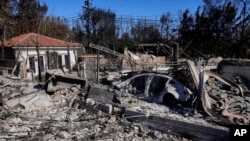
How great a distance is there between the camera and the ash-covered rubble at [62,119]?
22.8ft

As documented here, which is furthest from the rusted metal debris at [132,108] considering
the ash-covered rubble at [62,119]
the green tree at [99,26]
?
the green tree at [99,26]

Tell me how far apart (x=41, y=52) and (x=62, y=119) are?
49.0 ft

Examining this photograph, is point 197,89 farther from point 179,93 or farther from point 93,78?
point 93,78

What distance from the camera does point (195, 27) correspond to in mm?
29859

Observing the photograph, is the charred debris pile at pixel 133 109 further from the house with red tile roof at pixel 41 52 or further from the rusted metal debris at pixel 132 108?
the house with red tile roof at pixel 41 52

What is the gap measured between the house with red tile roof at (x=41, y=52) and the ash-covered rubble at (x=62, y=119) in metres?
8.43

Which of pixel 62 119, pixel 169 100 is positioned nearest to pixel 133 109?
pixel 169 100

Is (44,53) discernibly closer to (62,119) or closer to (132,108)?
(62,119)

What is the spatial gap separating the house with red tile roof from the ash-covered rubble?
8.43 metres

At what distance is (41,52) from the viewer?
2186cm

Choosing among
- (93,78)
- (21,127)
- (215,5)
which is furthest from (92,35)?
(21,127)

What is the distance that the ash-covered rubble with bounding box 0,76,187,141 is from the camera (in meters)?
6.96

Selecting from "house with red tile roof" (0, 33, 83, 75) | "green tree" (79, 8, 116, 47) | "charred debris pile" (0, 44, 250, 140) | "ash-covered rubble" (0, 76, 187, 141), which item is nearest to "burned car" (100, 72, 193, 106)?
"charred debris pile" (0, 44, 250, 140)

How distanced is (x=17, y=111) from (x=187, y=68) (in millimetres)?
7149
